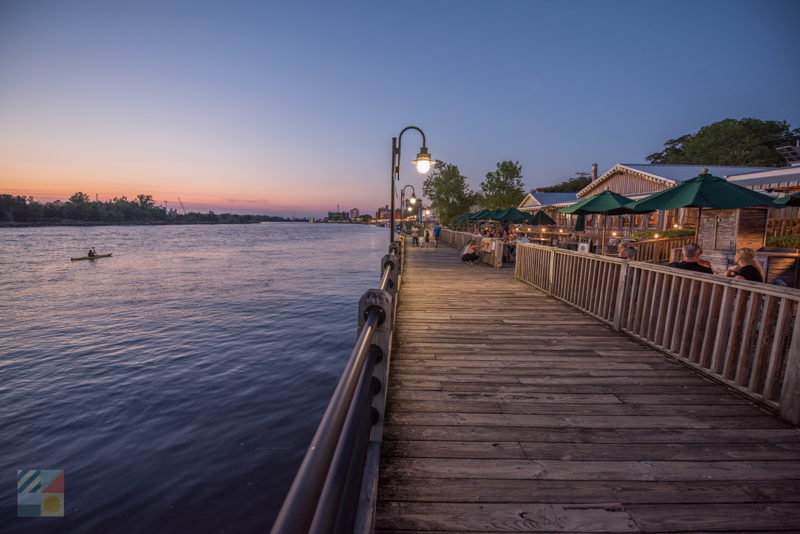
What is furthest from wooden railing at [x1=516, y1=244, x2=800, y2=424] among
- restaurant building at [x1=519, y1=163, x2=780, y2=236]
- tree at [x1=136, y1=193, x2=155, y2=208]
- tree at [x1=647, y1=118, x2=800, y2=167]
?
tree at [x1=136, y1=193, x2=155, y2=208]

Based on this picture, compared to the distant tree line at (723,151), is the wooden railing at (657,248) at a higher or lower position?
lower

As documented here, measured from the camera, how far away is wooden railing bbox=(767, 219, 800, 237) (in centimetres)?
1360

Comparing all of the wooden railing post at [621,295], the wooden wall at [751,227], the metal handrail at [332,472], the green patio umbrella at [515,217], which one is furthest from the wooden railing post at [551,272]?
the green patio umbrella at [515,217]

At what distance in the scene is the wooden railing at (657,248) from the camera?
525 inches

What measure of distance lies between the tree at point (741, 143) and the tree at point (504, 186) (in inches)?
866

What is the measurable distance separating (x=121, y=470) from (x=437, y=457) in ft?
19.5

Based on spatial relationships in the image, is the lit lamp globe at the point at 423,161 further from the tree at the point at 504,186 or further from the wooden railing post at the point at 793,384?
the tree at the point at 504,186

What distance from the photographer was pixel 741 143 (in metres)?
43.2

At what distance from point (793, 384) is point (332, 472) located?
4291 millimetres

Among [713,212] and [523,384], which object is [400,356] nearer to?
[523,384]

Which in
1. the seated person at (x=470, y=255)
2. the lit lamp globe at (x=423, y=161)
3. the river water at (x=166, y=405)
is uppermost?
the lit lamp globe at (x=423, y=161)

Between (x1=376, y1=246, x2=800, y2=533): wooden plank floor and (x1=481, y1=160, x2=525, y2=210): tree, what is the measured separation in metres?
44.3

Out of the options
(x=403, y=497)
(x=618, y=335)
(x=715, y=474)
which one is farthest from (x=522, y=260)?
(x=403, y=497)

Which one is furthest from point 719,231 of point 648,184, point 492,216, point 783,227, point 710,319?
point 648,184
